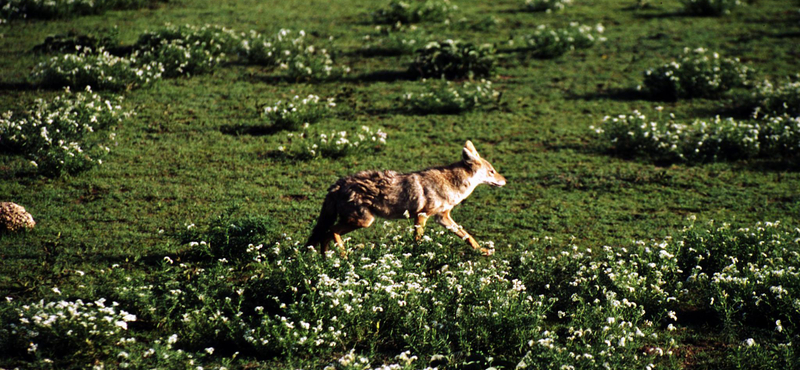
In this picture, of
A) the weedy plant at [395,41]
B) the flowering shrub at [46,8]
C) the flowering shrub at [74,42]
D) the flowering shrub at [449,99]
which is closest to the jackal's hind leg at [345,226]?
the flowering shrub at [449,99]

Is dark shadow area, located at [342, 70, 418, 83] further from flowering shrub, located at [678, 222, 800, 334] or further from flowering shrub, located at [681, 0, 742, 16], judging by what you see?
flowering shrub, located at [681, 0, 742, 16]

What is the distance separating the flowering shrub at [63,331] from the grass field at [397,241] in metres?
0.03

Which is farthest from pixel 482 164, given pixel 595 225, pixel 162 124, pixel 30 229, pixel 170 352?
pixel 162 124

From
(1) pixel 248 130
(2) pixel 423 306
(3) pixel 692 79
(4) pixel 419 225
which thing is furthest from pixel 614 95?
(2) pixel 423 306

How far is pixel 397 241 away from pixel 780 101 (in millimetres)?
10410

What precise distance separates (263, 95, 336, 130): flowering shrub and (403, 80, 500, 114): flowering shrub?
6.10ft

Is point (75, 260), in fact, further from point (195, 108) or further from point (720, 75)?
point (720, 75)

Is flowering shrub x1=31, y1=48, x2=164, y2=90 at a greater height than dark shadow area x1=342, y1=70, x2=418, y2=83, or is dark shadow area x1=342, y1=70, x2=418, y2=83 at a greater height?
flowering shrub x1=31, y1=48, x2=164, y2=90

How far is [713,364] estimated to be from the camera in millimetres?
7371

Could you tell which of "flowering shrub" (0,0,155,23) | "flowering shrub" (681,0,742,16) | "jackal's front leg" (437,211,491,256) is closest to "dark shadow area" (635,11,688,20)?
"flowering shrub" (681,0,742,16)

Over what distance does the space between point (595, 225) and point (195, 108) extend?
8357 millimetres

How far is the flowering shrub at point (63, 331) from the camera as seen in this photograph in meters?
6.61

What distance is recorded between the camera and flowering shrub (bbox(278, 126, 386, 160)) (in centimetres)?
1283

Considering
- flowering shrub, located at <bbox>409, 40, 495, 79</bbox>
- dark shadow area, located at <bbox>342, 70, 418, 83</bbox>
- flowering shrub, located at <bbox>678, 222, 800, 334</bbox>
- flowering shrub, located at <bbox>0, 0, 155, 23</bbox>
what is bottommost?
flowering shrub, located at <bbox>678, 222, 800, 334</bbox>
